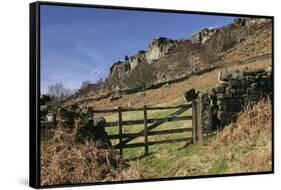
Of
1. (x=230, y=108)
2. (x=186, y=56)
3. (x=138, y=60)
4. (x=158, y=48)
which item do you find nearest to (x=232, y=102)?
(x=230, y=108)

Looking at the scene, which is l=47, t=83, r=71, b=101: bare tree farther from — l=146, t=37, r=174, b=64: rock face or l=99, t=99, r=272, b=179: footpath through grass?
l=146, t=37, r=174, b=64: rock face

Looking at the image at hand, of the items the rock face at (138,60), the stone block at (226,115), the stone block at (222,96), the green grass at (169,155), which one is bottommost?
the green grass at (169,155)

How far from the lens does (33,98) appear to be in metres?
6.98

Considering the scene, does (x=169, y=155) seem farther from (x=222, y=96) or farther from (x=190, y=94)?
(x=222, y=96)

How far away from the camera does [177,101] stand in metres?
7.71

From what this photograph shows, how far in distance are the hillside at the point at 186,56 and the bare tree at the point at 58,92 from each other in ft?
0.31

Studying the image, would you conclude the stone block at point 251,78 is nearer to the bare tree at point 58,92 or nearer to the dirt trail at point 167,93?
the dirt trail at point 167,93

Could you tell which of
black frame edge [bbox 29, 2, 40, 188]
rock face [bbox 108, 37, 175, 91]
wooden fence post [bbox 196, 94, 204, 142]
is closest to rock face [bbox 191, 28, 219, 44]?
rock face [bbox 108, 37, 175, 91]

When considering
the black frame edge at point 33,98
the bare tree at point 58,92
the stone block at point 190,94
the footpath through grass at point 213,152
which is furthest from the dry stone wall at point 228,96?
the black frame edge at point 33,98

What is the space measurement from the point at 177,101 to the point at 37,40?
5.34 feet

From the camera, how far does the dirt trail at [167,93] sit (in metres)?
7.41

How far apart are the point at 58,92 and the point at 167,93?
3.90 ft
